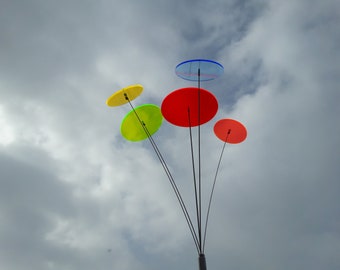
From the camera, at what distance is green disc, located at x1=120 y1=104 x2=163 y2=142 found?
10406 mm

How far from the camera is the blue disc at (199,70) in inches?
363

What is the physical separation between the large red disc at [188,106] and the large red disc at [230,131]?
30.9 inches

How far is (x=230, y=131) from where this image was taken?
36.7 ft

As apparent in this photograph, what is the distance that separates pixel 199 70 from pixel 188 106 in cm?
109

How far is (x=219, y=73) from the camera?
9680 millimetres

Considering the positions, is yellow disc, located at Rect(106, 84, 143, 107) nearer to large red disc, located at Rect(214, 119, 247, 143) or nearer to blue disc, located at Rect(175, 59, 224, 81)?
blue disc, located at Rect(175, 59, 224, 81)

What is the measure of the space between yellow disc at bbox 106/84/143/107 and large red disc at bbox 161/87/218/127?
2.90 ft

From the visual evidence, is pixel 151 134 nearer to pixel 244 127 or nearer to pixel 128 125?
pixel 128 125

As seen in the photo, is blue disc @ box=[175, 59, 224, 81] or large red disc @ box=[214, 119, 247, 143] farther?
large red disc @ box=[214, 119, 247, 143]

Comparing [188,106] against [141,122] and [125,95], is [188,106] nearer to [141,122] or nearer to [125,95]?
[141,122]

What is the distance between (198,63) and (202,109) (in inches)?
57.8

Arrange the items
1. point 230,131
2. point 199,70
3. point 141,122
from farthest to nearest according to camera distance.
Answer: point 230,131
point 141,122
point 199,70

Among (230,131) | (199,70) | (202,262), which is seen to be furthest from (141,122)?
(202,262)

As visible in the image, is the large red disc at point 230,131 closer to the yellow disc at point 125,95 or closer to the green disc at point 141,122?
the green disc at point 141,122
